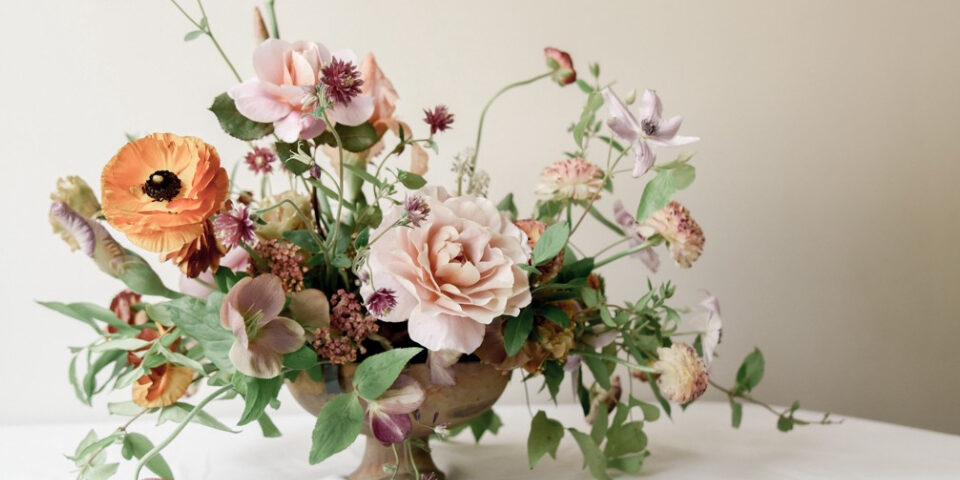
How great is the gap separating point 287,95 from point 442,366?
0.26m

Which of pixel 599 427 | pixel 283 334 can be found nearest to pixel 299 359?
pixel 283 334

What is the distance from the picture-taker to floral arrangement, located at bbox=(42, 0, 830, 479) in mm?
618

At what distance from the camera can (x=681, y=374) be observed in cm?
76

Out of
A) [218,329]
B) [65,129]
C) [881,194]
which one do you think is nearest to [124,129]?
[65,129]

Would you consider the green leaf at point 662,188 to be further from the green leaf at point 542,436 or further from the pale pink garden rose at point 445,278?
the green leaf at point 542,436

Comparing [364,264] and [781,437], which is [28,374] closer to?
[364,264]

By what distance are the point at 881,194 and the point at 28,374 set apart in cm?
137

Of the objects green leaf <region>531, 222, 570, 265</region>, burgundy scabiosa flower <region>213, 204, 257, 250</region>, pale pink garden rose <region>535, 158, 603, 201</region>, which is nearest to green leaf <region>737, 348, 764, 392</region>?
pale pink garden rose <region>535, 158, 603, 201</region>

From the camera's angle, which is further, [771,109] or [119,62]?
[771,109]

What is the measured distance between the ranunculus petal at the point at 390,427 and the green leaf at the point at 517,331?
0.34 ft

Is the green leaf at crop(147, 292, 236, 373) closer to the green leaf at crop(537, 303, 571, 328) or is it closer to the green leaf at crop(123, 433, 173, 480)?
the green leaf at crop(123, 433, 173, 480)

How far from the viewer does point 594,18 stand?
1320 mm

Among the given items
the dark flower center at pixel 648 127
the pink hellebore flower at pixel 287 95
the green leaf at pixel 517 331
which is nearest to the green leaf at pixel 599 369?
the green leaf at pixel 517 331

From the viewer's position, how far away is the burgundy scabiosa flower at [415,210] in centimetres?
63
